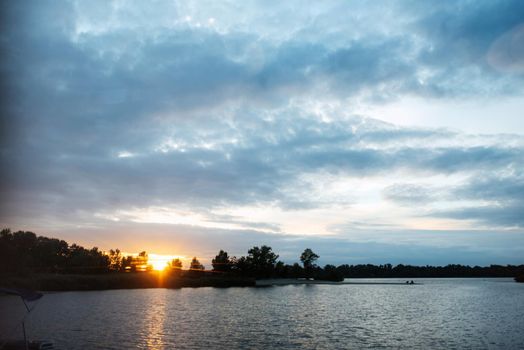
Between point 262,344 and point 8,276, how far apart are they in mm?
126208

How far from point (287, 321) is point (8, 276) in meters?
113

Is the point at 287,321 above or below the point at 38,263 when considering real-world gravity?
below

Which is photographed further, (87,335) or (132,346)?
(87,335)

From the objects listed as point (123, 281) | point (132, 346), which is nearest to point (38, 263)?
point (123, 281)

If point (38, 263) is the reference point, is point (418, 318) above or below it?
below

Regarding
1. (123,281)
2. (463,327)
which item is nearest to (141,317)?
(463,327)

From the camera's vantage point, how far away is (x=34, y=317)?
74.5 meters

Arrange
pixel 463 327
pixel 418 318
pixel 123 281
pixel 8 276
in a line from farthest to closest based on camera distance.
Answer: pixel 123 281 < pixel 8 276 < pixel 418 318 < pixel 463 327

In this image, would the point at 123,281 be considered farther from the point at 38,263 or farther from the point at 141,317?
the point at 141,317

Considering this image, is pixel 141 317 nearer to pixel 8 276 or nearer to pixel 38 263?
pixel 8 276

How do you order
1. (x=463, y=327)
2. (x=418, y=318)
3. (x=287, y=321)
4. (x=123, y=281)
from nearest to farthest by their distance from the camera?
(x=463, y=327) → (x=287, y=321) → (x=418, y=318) → (x=123, y=281)

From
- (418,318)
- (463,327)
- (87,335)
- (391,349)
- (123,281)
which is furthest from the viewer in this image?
(123,281)

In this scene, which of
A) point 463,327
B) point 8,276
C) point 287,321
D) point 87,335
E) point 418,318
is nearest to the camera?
point 87,335

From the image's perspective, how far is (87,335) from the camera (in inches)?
2163
